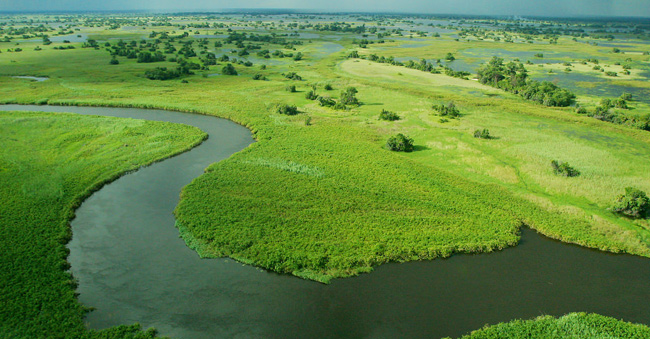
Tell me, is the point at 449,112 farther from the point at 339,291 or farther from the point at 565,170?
the point at 339,291

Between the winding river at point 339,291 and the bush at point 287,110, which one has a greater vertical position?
the bush at point 287,110

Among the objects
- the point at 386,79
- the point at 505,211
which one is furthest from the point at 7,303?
the point at 386,79

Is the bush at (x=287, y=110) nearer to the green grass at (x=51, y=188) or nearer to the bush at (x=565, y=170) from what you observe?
the green grass at (x=51, y=188)

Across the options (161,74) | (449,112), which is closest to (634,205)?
(449,112)

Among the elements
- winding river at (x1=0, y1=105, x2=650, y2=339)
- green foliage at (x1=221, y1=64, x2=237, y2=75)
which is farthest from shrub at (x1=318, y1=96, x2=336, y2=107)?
winding river at (x1=0, y1=105, x2=650, y2=339)

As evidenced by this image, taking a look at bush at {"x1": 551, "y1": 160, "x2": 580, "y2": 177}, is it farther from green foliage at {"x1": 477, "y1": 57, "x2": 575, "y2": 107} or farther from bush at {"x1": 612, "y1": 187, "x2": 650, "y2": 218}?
green foliage at {"x1": 477, "y1": 57, "x2": 575, "y2": 107}

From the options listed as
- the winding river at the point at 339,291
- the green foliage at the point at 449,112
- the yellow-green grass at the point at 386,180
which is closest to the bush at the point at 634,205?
the yellow-green grass at the point at 386,180
